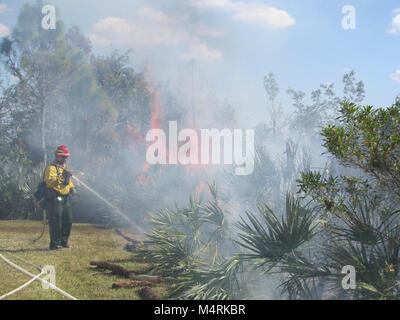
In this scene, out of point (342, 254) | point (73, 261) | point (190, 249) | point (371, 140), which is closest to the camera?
point (371, 140)

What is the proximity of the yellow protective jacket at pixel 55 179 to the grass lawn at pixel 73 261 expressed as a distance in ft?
3.41

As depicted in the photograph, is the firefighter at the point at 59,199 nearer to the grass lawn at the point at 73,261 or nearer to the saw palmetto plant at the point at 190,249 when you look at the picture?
the grass lawn at the point at 73,261

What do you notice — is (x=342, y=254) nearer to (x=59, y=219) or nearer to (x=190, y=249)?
(x=190, y=249)

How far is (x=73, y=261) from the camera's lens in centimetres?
566

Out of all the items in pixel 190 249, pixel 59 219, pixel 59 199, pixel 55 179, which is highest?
pixel 55 179

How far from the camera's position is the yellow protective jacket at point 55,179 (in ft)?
21.3

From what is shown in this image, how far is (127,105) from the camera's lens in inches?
708

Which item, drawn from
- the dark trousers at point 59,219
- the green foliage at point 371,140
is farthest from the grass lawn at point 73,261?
the green foliage at point 371,140

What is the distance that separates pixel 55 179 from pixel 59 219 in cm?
70

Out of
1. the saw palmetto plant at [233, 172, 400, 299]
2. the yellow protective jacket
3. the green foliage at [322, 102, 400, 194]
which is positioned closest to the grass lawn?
the yellow protective jacket

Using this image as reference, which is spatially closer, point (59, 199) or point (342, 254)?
point (342, 254)

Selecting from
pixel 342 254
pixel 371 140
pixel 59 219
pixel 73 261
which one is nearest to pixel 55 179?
pixel 59 219

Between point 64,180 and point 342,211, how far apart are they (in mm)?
4966

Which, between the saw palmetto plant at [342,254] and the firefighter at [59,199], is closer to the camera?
the saw palmetto plant at [342,254]
